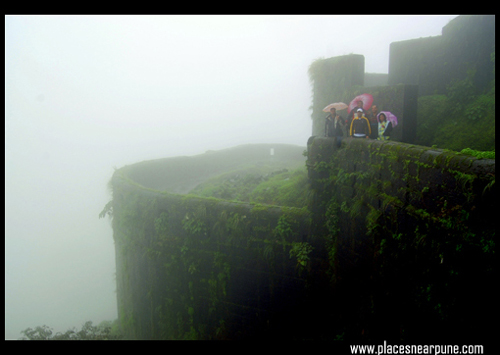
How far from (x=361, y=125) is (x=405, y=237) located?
369 centimetres

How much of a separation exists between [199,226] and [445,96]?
7.61 metres

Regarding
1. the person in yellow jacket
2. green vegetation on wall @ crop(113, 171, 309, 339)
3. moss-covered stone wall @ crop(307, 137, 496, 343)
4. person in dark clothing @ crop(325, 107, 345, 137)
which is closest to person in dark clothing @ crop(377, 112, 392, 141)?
the person in yellow jacket

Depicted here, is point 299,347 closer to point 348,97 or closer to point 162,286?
point 162,286

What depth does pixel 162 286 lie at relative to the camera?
922 cm

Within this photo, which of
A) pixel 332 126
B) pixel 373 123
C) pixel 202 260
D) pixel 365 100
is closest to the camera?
pixel 332 126

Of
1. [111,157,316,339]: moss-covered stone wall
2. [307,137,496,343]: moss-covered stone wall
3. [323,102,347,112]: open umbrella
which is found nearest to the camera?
[307,137,496,343]: moss-covered stone wall

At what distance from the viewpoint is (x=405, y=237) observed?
4.50 meters

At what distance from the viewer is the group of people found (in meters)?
7.62

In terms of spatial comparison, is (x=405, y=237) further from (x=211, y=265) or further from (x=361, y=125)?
(x=211, y=265)

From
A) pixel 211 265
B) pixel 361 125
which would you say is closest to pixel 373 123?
pixel 361 125

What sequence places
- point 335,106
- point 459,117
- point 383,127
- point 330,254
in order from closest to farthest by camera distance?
point 330,254 < point 383,127 < point 335,106 < point 459,117

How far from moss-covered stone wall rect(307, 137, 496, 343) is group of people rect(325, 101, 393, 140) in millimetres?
1248

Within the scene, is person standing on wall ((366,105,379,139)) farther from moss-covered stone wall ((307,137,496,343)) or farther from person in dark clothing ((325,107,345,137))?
moss-covered stone wall ((307,137,496,343))

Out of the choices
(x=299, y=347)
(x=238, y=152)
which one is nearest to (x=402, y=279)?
(x=299, y=347)
